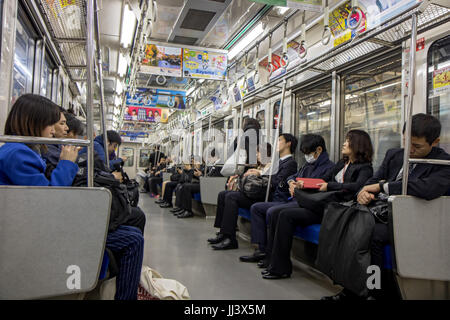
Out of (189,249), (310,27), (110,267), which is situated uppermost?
(310,27)

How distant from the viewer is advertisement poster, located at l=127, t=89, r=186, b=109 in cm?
1001

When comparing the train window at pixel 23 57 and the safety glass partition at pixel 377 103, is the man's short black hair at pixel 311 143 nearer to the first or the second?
the safety glass partition at pixel 377 103

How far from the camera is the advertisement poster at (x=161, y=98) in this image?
1001cm

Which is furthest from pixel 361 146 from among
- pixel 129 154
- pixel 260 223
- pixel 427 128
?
pixel 129 154

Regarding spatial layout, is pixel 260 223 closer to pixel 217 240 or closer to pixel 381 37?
pixel 217 240

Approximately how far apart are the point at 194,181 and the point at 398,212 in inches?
207

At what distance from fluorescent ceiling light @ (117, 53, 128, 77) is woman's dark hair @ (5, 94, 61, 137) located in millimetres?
6857

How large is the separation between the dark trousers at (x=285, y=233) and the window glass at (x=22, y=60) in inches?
106

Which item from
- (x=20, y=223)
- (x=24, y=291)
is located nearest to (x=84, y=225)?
(x=20, y=223)

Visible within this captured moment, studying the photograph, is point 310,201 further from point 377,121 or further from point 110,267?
point 110,267

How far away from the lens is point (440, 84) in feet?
8.73

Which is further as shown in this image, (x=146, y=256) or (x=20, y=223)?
(x=146, y=256)

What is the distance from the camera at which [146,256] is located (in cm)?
352

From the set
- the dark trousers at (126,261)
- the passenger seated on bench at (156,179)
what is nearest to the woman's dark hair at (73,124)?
the dark trousers at (126,261)
